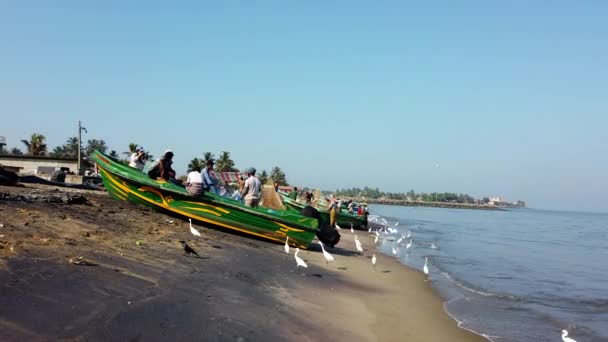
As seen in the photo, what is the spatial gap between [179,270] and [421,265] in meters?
10.6

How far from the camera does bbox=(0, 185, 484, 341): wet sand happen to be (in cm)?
463

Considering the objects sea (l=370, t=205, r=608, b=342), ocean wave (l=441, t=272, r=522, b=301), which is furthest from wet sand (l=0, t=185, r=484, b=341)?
ocean wave (l=441, t=272, r=522, b=301)

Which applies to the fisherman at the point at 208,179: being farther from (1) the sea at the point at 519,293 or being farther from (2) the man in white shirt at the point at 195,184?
(1) the sea at the point at 519,293

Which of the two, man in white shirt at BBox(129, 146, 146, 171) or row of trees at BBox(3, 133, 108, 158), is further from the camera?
row of trees at BBox(3, 133, 108, 158)

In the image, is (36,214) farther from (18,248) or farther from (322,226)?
(322,226)

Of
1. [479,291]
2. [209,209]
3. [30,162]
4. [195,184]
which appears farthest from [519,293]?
[30,162]

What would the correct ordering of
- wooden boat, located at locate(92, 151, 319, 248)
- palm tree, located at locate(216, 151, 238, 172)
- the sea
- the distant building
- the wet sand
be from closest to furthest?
the wet sand
the sea
wooden boat, located at locate(92, 151, 319, 248)
the distant building
palm tree, located at locate(216, 151, 238, 172)

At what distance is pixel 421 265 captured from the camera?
16047 mm

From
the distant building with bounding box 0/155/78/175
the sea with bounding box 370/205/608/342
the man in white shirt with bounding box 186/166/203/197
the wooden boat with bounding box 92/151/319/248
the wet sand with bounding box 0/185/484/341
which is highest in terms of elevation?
the distant building with bounding box 0/155/78/175

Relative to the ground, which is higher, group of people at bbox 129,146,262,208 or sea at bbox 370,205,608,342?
group of people at bbox 129,146,262,208

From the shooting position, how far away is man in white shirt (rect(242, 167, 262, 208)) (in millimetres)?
13297

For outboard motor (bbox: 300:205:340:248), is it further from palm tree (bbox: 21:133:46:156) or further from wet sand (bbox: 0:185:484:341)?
palm tree (bbox: 21:133:46:156)

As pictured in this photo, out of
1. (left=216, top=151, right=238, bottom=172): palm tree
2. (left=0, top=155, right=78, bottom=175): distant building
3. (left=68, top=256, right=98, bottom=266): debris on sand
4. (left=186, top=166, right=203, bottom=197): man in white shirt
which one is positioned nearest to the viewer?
(left=68, top=256, right=98, bottom=266): debris on sand

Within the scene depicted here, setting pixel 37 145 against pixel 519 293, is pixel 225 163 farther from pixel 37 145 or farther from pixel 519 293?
pixel 519 293
